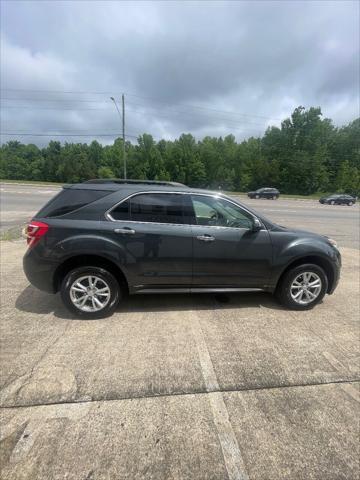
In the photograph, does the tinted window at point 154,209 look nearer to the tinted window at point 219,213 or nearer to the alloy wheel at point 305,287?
the tinted window at point 219,213

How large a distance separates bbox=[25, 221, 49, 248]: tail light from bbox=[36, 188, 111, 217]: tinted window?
0.49ft

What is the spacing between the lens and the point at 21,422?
6.61 ft

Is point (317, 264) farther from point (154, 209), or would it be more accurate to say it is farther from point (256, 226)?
point (154, 209)

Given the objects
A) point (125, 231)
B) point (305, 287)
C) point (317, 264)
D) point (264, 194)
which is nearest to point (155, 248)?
point (125, 231)

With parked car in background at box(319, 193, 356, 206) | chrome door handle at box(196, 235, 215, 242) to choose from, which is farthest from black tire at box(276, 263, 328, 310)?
parked car in background at box(319, 193, 356, 206)

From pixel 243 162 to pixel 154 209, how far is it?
6017 centimetres

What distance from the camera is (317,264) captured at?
12.7 ft

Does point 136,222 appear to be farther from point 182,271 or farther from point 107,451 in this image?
point 107,451

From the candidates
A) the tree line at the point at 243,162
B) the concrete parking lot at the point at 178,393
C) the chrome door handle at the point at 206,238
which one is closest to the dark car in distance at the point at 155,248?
the chrome door handle at the point at 206,238

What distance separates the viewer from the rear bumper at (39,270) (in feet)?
10.8

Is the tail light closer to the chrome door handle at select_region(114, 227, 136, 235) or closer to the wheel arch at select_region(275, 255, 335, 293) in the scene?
the chrome door handle at select_region(114, 227, 136, 235)

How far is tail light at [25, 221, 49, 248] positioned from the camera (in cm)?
326

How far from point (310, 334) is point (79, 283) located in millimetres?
2903

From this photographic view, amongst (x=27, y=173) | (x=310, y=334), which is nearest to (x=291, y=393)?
(x=310, y=334)
